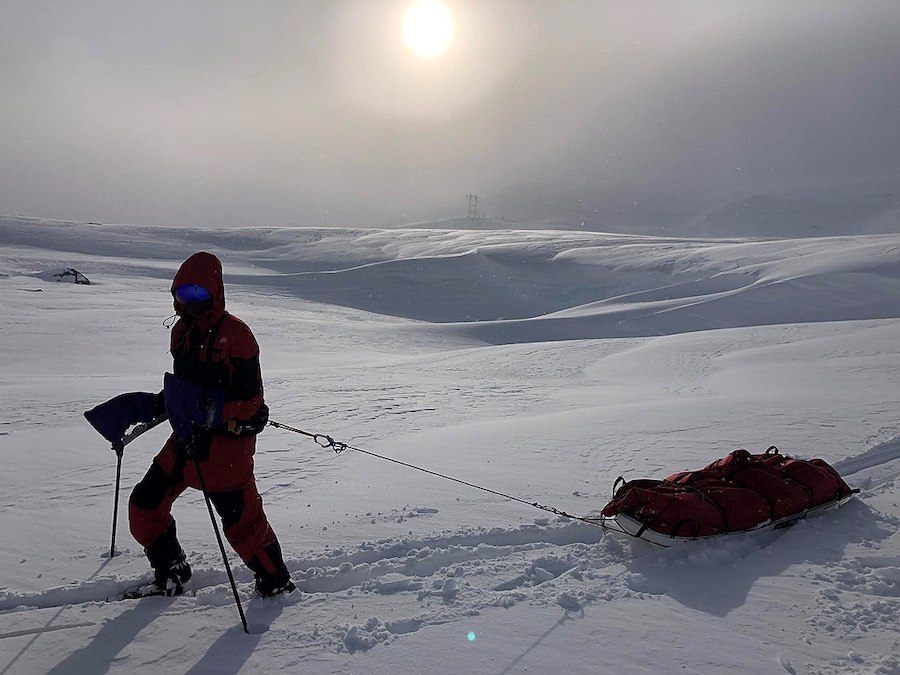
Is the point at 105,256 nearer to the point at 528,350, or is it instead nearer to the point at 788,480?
the point at 528,350

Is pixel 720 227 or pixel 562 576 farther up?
pixel 720 227

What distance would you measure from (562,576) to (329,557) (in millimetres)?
1283

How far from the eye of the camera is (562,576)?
3201mm

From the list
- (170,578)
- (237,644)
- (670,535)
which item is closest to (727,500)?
(670,535)

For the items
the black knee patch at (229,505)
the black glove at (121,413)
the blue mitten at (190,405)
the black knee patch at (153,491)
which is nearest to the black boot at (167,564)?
the black knee patch at (153,491)

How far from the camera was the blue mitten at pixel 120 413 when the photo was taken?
3.06 meters

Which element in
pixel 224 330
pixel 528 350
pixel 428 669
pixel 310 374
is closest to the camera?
pixel 428 669

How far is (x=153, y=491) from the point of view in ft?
9.95

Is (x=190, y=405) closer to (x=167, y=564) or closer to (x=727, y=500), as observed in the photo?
(x=167, y=564)

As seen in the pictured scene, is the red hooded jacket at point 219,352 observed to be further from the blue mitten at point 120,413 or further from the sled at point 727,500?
the sled at point 727,500

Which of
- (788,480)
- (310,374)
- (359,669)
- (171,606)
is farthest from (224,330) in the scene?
(310,374)

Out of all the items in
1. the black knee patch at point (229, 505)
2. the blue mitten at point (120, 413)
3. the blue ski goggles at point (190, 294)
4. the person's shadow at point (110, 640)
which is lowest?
the person's shadow at point (110, 640)

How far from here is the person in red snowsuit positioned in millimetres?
2814

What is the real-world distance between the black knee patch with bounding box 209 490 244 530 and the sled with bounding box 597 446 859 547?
2.11 meters
